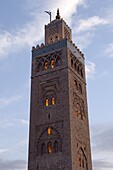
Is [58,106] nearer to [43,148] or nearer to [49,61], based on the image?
[43,148]

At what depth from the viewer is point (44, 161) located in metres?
33.2

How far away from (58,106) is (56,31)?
11.9 m

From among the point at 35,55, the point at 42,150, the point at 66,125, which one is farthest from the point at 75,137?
the point at 35,55

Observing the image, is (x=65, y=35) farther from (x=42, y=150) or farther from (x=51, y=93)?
(x=42, y=150)

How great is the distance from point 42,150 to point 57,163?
2.78 meters

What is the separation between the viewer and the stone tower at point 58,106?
3316 cm

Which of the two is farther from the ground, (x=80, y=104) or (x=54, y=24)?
(x=54, y=24)

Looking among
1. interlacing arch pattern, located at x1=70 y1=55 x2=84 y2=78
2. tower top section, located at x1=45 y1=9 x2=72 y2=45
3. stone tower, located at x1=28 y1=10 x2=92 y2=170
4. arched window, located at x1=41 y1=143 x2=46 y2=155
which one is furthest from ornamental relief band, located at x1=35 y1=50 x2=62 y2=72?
arched window, located at x1=41 y1=143 x2=46 y2=155

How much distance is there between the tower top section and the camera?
41.3 m

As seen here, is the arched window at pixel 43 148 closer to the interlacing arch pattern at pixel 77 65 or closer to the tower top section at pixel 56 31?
the interlacing arch pattern at pixel 77 65

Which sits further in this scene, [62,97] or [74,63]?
[74,63]

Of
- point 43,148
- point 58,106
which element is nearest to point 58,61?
point 58,106

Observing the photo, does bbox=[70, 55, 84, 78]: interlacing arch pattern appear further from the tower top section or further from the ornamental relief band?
the tower top section

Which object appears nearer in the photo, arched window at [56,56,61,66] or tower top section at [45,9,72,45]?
arched window at [56,56,61,66]
